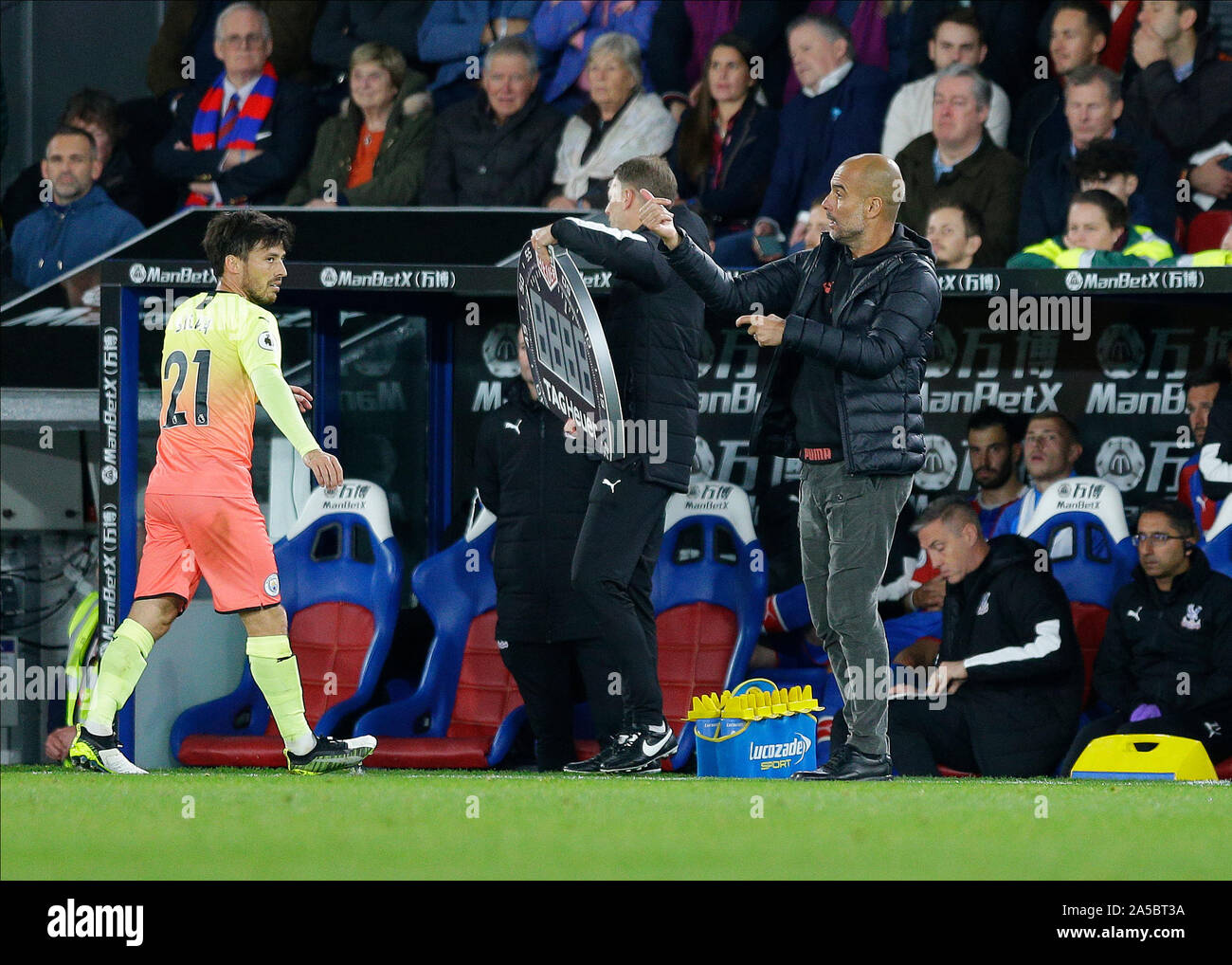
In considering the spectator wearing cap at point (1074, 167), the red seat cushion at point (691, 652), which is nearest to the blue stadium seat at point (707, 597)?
the red seat cushion at point (691, 652)

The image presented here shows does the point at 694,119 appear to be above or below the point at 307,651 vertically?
above

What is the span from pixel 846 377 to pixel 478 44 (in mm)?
5484

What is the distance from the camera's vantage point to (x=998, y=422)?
26.9 ft

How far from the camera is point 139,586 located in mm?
5855

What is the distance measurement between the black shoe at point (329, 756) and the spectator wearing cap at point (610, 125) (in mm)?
4228

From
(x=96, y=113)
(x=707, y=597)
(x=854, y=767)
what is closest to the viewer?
(x=854, y=767)

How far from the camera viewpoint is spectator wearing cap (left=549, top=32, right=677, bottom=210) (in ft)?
31.5

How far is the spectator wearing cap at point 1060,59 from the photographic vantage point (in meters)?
9.06

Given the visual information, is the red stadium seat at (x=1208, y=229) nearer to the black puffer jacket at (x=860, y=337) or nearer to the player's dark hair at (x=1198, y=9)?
the player's dark hair at (x=1198, y=9)

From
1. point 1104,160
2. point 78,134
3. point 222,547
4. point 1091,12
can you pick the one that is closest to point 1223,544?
point 1104,160

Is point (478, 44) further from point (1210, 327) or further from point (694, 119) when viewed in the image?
point (1210, 327)

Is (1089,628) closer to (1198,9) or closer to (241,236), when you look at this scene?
(1198,9)

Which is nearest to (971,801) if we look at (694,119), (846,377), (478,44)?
(846,377)

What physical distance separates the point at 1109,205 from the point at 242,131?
505 centimetres
